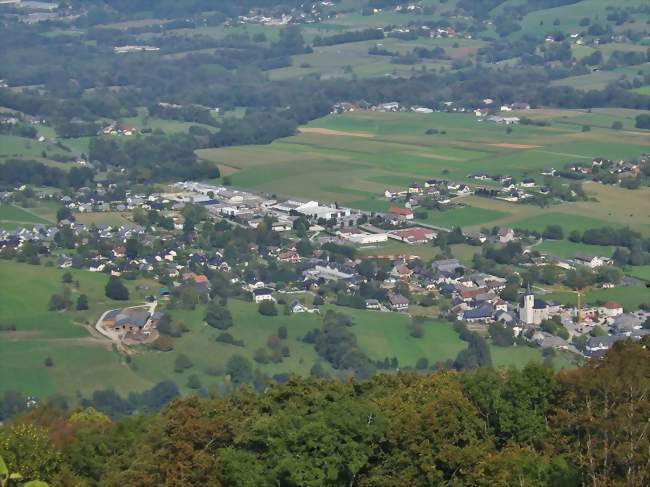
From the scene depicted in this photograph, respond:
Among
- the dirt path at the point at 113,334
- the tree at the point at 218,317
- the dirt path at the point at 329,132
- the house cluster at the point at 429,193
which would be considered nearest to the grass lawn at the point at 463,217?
the house cluster at the point at 429,193

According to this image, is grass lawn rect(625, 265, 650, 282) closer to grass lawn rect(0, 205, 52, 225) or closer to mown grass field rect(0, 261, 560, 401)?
mown grass field rect(0, 261, 560, 401)

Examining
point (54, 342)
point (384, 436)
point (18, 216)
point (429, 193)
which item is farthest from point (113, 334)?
point (429, 193)

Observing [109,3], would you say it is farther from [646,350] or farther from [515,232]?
[646,350]

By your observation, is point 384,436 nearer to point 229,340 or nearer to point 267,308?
point 229,340

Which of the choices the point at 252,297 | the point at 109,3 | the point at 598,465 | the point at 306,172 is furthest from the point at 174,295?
the point at 109,3

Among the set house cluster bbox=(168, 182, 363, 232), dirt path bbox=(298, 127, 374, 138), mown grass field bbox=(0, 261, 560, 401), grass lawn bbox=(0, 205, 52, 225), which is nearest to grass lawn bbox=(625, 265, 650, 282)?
mown grass field bbox=(0, 261, 560, 401)
